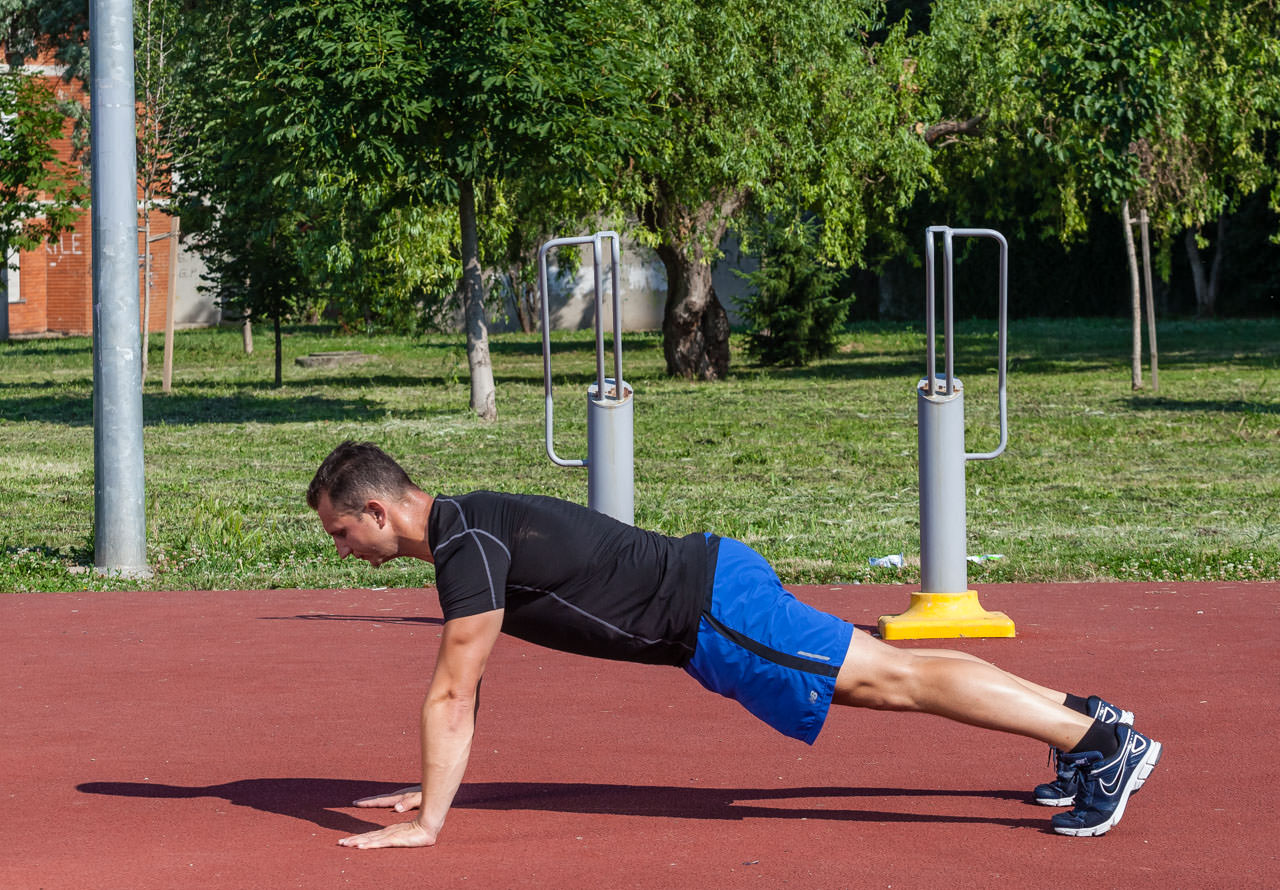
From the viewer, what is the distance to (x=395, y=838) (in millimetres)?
4477

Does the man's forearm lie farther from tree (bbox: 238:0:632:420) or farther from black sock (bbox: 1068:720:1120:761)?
tree (bbox: 238:0:632:420)

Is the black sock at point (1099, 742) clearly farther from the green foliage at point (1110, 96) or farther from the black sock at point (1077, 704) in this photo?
the green foliage at point (1110, 96)

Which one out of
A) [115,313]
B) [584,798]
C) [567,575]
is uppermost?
[115,313]

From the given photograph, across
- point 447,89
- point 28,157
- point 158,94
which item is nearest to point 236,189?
point 158,94

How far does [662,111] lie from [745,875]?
21.1m

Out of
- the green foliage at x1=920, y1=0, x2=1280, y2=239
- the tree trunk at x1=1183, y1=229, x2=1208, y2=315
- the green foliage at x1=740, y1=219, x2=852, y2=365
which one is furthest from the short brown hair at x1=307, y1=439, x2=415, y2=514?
the tree trunk at x1=1183, y1=229, x2=1208, y2=315

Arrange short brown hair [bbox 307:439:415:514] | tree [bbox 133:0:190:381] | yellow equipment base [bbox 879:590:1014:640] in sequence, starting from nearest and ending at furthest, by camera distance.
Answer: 1. short brown hair [bbox 307:439:415:514]
2. yellow equipment base [bbox 879:590:1014:640]
3. tree [bbox 133:0:190:381]

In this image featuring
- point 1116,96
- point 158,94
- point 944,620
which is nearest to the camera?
point 944,620

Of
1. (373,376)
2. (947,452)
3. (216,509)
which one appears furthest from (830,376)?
(947,452)

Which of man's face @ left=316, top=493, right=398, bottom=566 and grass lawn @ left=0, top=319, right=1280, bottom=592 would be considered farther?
grass lawn @ left=0, top=319, right=1280, bottom=592

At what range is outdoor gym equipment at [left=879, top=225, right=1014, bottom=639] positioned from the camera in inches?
298

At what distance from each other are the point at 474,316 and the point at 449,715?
17.3 metres

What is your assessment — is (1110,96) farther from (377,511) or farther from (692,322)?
(377,511)

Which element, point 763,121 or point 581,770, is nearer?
point 581,770
